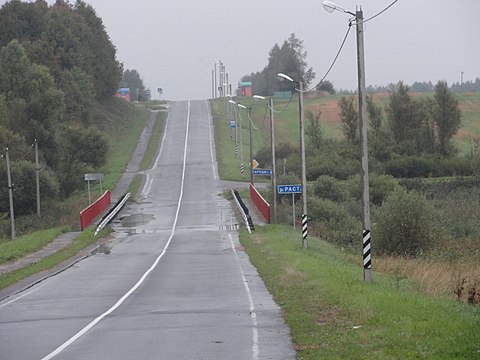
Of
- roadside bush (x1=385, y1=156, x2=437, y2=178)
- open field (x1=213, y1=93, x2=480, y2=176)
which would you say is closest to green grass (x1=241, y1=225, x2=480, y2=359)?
roadside bush (x1=385, y1=156, x2=437, y2=178)

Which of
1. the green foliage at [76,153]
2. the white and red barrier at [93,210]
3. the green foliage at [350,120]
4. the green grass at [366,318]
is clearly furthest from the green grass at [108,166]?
the green foliage at [350,120]

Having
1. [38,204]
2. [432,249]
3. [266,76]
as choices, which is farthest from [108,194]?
[266,76]

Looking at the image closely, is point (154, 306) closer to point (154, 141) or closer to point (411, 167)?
point (411, 167)

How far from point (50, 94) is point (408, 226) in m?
42.7

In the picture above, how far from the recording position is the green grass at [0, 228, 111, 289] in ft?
105

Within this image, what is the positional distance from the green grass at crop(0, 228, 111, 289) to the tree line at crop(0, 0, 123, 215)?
15771 millimetres

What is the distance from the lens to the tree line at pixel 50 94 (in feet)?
228

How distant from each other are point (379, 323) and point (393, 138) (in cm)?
7883

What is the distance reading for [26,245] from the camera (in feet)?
145

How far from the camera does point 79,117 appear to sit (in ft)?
320

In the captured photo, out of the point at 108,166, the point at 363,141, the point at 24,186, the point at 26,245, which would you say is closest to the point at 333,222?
the point at 26,245

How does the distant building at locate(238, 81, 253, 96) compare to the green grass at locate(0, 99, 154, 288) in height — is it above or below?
above

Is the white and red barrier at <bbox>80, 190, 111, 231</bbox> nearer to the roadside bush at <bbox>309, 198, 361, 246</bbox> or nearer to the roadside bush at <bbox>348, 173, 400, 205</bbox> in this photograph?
the roadside bush at <bbox>309, 198, 361, 246</bbox>

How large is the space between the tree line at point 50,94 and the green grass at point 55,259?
51.7ft
